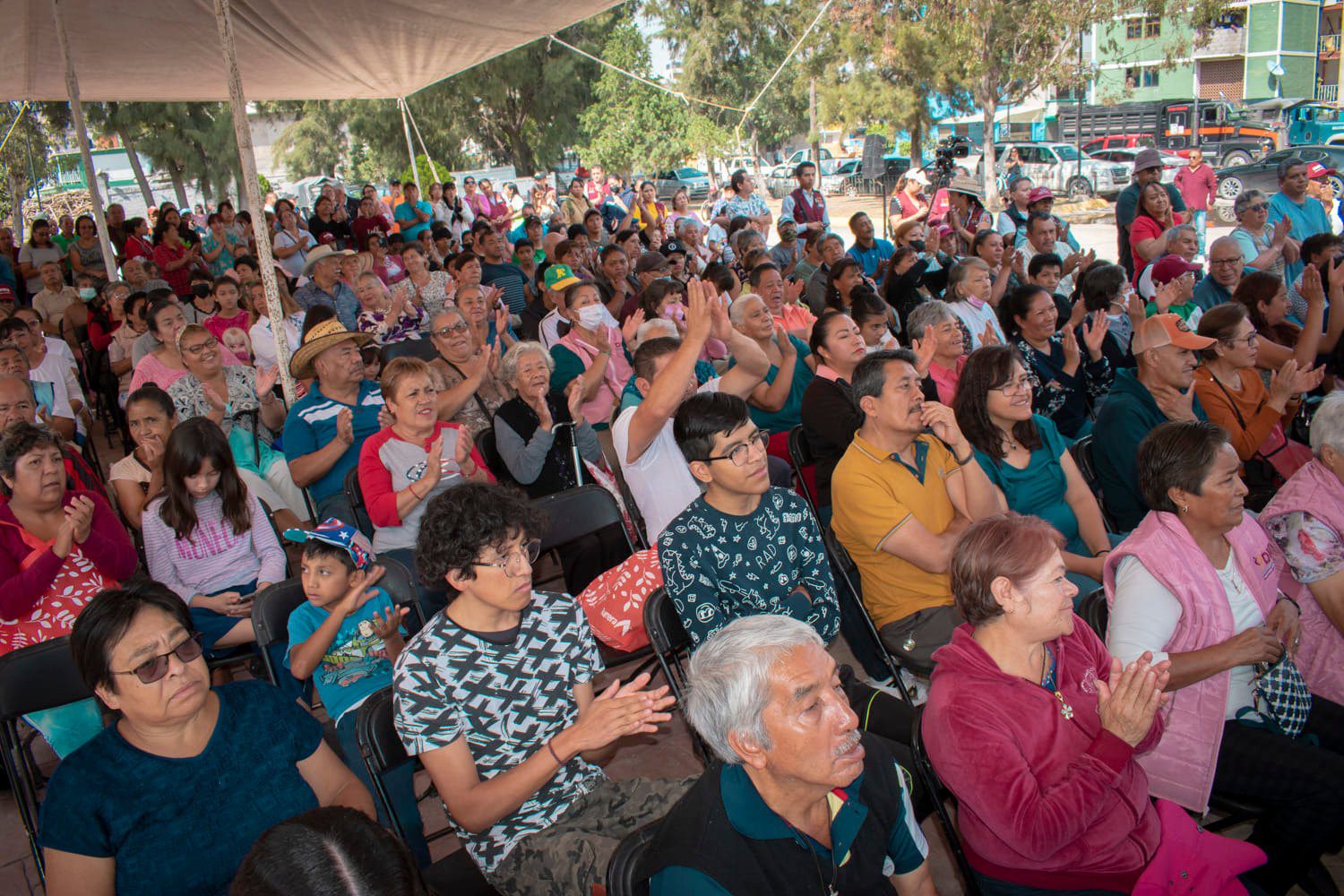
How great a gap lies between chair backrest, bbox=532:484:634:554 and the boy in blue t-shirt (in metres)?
0.74

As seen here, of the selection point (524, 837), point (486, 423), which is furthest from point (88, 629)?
point (486, 423)

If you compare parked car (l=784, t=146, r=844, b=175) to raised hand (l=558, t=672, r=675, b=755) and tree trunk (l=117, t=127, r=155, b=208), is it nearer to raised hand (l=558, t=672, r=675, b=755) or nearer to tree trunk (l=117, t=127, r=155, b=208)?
tree trunk (l=117, t=127, r=155, b=208)

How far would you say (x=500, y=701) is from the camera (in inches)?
87.5

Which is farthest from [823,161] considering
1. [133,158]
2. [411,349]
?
[411,349]

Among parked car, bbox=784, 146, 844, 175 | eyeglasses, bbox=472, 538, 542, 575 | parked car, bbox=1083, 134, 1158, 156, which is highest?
parked car, bbox=784, 146, 844, 175

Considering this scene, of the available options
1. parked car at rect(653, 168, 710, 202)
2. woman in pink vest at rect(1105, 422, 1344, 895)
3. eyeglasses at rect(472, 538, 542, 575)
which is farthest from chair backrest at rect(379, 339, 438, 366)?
parked car at rect(653, 168, 710, 202)

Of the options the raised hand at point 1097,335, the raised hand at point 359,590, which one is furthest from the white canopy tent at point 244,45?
the raised hand at point 1097,335

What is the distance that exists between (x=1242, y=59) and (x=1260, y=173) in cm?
2593

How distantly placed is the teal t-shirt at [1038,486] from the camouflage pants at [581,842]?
173 cm

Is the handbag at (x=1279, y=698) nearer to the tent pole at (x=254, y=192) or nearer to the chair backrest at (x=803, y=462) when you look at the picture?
the chair backrest at (x=803, y=462)

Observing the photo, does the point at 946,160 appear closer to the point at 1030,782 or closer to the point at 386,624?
the point at 386,624

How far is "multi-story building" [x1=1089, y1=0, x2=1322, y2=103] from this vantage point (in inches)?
1371

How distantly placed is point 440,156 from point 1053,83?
19547mm

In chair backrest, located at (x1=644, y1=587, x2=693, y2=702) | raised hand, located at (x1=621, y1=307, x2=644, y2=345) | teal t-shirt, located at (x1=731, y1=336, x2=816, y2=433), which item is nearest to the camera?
chair backrest, located at (x1=644, y1=587, x2=693, y2=702)
